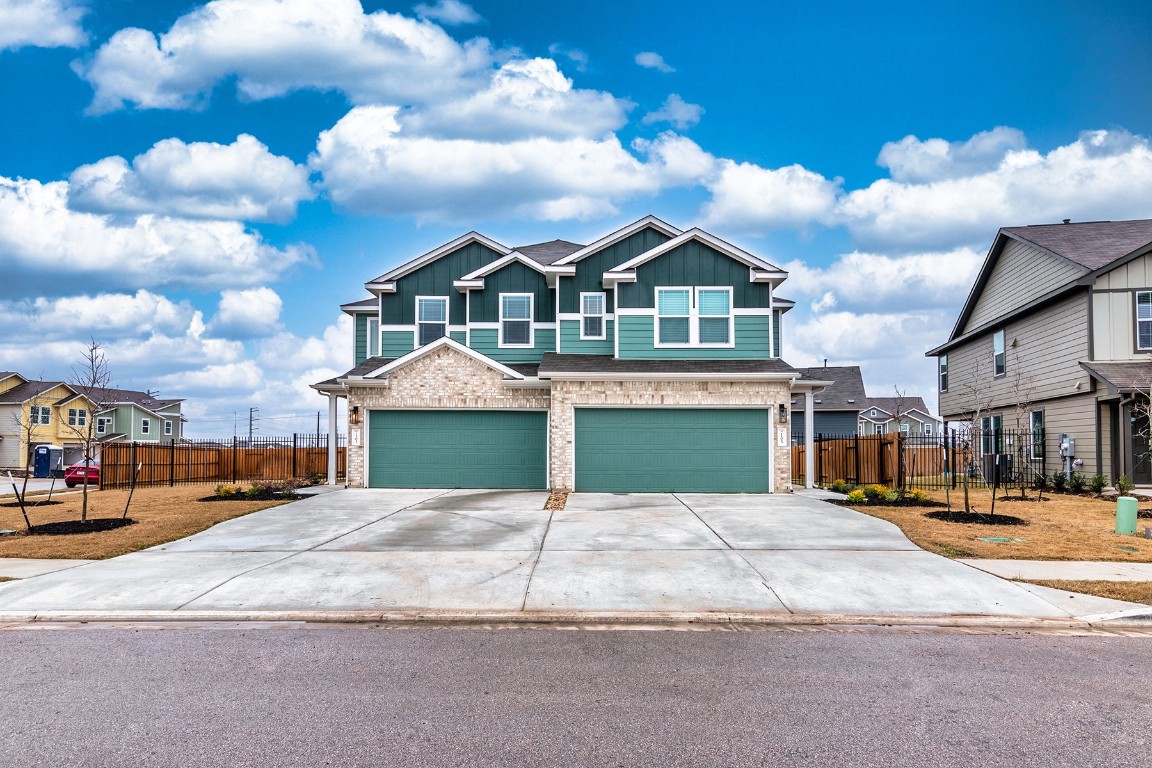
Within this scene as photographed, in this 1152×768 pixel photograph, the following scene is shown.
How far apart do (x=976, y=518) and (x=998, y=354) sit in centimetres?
1613

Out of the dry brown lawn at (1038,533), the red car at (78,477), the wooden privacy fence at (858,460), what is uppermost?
the wooden privacy fence at (858,460)

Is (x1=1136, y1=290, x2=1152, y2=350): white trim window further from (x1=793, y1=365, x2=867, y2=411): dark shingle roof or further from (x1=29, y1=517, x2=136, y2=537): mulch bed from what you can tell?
(x1=793, y1=365, x2=867, y2=411): dark shingle roof

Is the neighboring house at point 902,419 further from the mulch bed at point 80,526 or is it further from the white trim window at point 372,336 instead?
the mulch bed at point 80,526

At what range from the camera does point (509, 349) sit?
988 inches

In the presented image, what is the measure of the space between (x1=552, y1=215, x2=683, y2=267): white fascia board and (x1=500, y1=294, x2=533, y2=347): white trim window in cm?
212

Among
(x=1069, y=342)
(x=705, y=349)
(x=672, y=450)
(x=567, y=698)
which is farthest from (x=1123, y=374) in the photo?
(x=567, y=698)

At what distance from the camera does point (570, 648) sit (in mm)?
7184

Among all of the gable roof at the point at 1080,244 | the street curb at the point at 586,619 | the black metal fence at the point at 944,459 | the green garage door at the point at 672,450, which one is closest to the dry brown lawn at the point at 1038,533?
the street curb at the point at 586,619

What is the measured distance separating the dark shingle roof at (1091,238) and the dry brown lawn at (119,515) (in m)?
23.8

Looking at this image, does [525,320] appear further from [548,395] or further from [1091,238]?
[1091,238]

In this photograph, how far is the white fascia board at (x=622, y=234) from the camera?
23781 millimetres

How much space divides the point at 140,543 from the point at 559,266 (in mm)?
13934

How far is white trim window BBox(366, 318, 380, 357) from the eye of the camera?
26.9m

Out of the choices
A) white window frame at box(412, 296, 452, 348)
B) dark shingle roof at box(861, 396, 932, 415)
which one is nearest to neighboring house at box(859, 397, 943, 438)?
dark shingle roof at box(861, 396, 932, 415)
